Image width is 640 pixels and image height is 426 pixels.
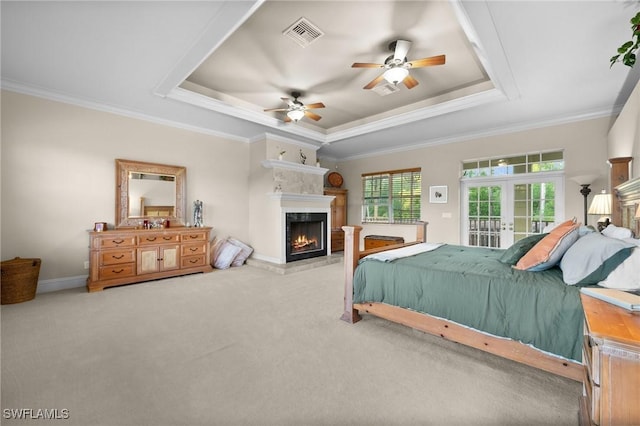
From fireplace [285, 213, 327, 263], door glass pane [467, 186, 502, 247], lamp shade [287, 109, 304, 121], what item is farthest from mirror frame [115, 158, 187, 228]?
door glass pane [467, 186, 502, 247]

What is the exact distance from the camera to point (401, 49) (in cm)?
→ 288

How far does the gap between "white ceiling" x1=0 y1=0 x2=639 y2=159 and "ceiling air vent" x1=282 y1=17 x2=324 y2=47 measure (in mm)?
104

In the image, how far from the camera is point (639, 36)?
1765 millimetres

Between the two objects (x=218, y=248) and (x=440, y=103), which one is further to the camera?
(x=218, y=248)

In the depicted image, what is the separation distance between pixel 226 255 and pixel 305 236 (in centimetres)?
174

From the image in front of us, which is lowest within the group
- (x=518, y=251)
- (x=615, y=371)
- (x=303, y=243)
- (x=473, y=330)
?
(x=473, y=330)

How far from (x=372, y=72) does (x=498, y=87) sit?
5.48 feet

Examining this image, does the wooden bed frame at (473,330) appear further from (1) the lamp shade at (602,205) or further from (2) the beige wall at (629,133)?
(2) the beige wall at (629,133)

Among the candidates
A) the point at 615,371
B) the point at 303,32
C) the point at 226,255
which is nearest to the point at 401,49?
the point at 303,32

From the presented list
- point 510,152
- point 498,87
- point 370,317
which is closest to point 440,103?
point 498,87

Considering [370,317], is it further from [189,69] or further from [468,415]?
[189,69]

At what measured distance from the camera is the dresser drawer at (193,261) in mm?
4547

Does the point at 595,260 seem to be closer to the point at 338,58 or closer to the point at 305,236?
the point at 338,58

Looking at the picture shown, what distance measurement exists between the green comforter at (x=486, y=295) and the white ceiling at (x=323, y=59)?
7.04 ft
